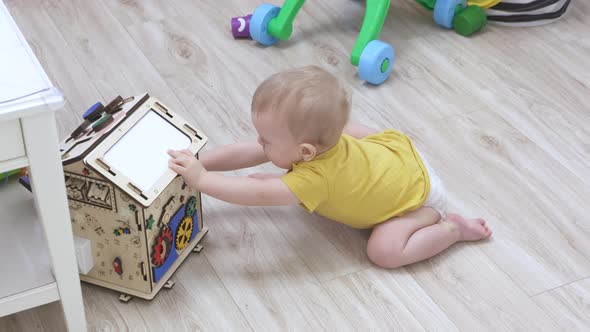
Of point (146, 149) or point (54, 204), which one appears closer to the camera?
point (54, 204)

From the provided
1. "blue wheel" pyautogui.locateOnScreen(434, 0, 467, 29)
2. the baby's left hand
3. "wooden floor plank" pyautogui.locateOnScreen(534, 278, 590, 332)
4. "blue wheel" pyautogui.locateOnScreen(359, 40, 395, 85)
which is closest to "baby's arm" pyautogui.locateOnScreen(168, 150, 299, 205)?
the baby's left hand

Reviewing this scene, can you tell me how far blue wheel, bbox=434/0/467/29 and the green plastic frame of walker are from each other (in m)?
0.20

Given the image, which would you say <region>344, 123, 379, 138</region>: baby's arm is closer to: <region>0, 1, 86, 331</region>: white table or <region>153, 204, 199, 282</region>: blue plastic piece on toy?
<region>153, 204, 199, 282</region>: blue plastic piece on toy

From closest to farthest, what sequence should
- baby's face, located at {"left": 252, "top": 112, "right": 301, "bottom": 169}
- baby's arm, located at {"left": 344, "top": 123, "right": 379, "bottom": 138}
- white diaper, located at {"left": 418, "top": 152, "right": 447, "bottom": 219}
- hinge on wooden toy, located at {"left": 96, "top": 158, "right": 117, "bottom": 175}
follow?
hinge on wooden toy, located at {"left": 96, "top": 158, "right": 117, "bottom": 175}, baby's face, located at {"left": 252, "top": 112, "right": 301, "bottom": 169}, white diaper, located at {"left": 418, "top": 152, "right": 447, "bottom": 219}, baby's arm, located at {"left": 344, "top": 123, "right": 379, "bottom": 138}

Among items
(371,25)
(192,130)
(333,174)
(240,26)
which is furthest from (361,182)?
(240,26)

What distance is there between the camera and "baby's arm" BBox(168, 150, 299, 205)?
121cm

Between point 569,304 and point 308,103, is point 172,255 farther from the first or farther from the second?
point 569,304

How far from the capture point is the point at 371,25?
1772 mm

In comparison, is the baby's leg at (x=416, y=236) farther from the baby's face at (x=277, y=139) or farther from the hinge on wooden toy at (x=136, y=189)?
the hinge on wooden toy at (x=136, y=189)

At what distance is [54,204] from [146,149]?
24 centimetres

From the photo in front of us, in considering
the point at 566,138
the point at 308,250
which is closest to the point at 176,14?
the point at 308,250

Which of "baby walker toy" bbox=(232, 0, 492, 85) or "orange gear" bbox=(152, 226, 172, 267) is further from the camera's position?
"baby walker toy" bbox=(232, 0, 492, 85)

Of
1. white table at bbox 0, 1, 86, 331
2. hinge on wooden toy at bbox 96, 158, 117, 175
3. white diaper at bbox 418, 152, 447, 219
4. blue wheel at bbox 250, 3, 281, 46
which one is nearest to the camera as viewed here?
white table at bbox 0, 1, 86, 331

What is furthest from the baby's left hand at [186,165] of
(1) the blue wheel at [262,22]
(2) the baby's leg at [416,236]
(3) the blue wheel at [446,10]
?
(3) the blue wheel at [446,10]
